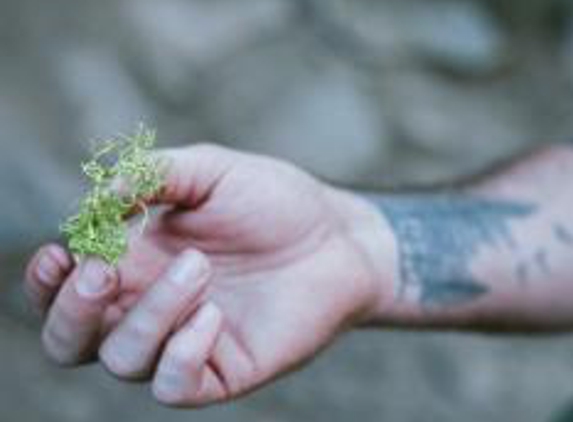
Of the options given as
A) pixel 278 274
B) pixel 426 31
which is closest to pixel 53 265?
pixel 278 274

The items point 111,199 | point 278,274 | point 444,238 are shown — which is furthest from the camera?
point 444,238

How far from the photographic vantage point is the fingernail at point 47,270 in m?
1.49

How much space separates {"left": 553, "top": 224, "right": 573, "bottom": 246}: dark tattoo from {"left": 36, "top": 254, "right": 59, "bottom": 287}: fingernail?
80 centimetres

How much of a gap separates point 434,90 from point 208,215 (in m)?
2.69

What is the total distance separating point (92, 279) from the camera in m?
1.43

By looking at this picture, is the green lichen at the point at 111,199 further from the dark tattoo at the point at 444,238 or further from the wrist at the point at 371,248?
the dark tattoo at the point at 444,238

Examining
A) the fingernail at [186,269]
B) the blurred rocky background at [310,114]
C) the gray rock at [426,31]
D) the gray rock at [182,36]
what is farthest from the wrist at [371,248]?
the gray rock at [426,31]

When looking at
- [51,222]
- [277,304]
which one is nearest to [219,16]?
[51,222]

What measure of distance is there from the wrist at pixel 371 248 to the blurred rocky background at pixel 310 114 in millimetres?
1140

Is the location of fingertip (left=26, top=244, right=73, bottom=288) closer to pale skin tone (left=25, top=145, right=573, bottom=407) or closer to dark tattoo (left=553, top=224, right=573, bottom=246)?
pale skin tone (left=25, top=145, right=573, bottom=407)

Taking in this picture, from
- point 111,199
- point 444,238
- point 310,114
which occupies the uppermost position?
point 111,199

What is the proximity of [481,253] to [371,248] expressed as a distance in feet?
0.73

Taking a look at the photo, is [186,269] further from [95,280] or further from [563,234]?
[563,234]

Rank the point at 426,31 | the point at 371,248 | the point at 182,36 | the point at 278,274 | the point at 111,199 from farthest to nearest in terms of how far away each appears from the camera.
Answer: the point at 426,31
the point at 182,36
the point at 371,248
the point at 278,274
the point at 111,199
